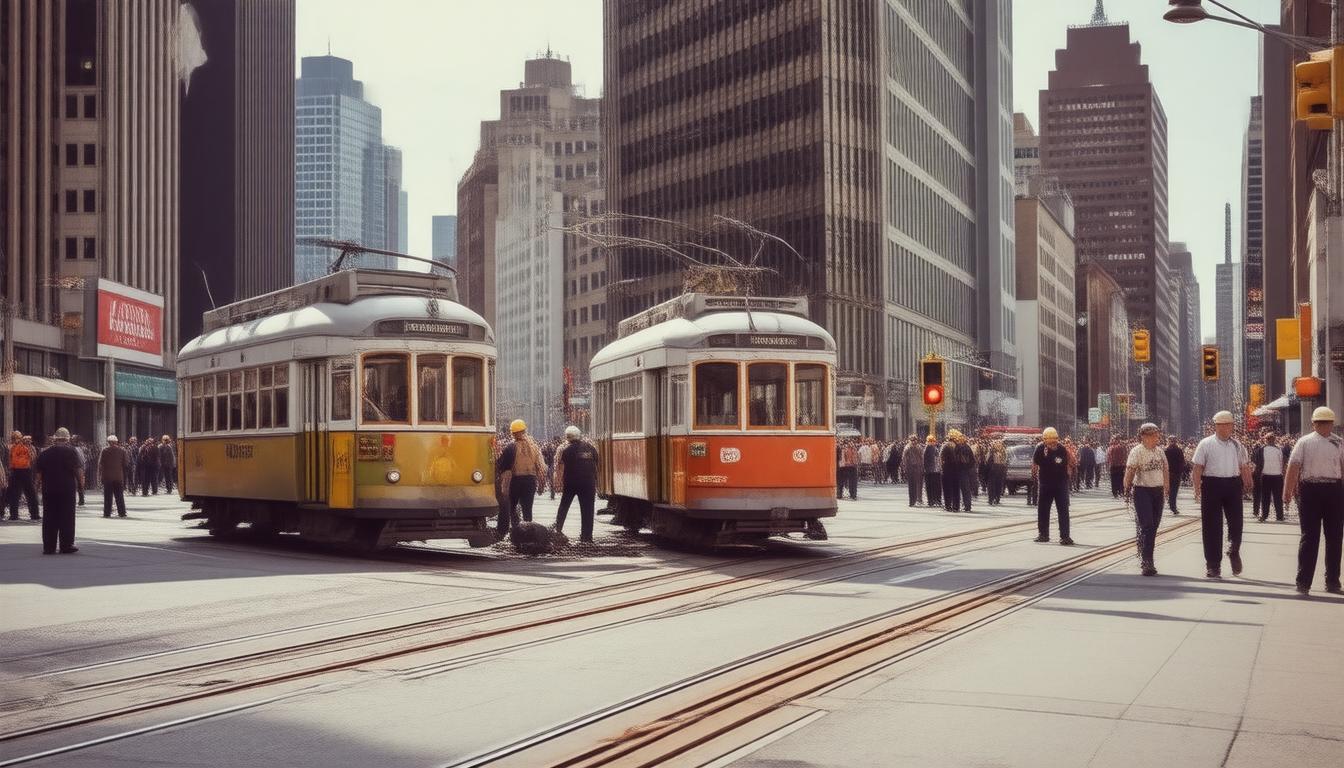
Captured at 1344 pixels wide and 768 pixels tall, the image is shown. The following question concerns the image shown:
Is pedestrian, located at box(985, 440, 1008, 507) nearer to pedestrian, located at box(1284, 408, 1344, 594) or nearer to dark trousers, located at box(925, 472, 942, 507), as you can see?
dark trousers, located at box(925, 472, 942, 507)

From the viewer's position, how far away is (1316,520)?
50.5 feet

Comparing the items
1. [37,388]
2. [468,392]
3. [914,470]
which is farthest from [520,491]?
[37,388]

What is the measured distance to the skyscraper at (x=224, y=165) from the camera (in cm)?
10994

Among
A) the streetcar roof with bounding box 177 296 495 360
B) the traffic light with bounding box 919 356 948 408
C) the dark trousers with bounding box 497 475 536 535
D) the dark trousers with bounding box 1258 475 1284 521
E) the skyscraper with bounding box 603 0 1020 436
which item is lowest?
the dark trousers with bounding box 1258 475 1284 521

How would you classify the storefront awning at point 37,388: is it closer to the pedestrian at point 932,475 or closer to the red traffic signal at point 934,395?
the pedestrian at point 932,475

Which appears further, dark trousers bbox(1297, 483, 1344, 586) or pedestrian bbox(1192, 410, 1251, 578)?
pedestrian bbox(1192, 410, 1251, 578)

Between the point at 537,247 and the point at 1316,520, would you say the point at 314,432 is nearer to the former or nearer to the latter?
the point at 1316,520

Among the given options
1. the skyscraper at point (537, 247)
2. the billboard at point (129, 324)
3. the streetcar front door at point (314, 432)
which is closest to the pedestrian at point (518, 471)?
the streetcar front door at point (314, 432)

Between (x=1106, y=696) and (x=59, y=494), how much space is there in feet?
51.7

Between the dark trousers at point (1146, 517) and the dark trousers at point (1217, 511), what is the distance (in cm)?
57

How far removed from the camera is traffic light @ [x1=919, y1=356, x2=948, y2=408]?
34375mm

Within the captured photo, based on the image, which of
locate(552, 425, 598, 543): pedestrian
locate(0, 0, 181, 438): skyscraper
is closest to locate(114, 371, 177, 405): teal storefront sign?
locate(0, 0, 181, 438): skyscraper

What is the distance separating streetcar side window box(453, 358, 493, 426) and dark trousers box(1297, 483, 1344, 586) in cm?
975

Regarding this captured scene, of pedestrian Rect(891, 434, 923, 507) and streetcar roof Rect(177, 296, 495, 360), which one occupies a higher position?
streetcar roof Rect(177, 296, 495, 360)
